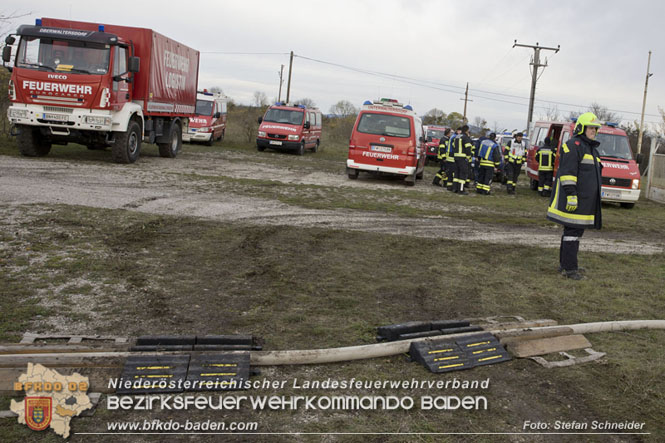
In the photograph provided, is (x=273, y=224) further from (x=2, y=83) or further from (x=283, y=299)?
(x=2, y=83)

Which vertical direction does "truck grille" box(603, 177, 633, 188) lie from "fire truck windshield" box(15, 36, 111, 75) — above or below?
below

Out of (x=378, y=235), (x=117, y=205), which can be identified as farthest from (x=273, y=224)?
(x=117, y=205)

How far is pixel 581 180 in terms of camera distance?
22.4ft

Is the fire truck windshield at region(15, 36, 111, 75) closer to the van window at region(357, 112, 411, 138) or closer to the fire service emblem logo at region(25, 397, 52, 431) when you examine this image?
the van window at region(357, 112, 411, 138)

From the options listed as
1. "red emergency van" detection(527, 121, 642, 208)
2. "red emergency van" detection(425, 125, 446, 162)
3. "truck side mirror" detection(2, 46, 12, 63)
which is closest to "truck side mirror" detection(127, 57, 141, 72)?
"truck side mirror" detection(2, 46, 12, 63)

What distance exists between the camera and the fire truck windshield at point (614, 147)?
15.5 metres

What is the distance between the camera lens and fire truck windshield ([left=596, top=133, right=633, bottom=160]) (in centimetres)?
1548

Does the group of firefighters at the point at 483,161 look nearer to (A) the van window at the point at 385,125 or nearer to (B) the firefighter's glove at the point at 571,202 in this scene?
(A) the van window at the point at 385,125

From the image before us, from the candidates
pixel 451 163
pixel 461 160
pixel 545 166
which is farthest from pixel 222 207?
pixel 545 166

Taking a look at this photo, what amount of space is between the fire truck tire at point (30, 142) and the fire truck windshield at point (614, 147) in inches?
594

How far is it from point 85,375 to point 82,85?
12.0 meters

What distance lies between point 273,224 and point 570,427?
6.39 m

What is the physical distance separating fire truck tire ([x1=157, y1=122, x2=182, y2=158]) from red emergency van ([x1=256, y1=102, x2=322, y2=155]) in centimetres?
617

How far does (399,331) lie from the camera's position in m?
4.29
